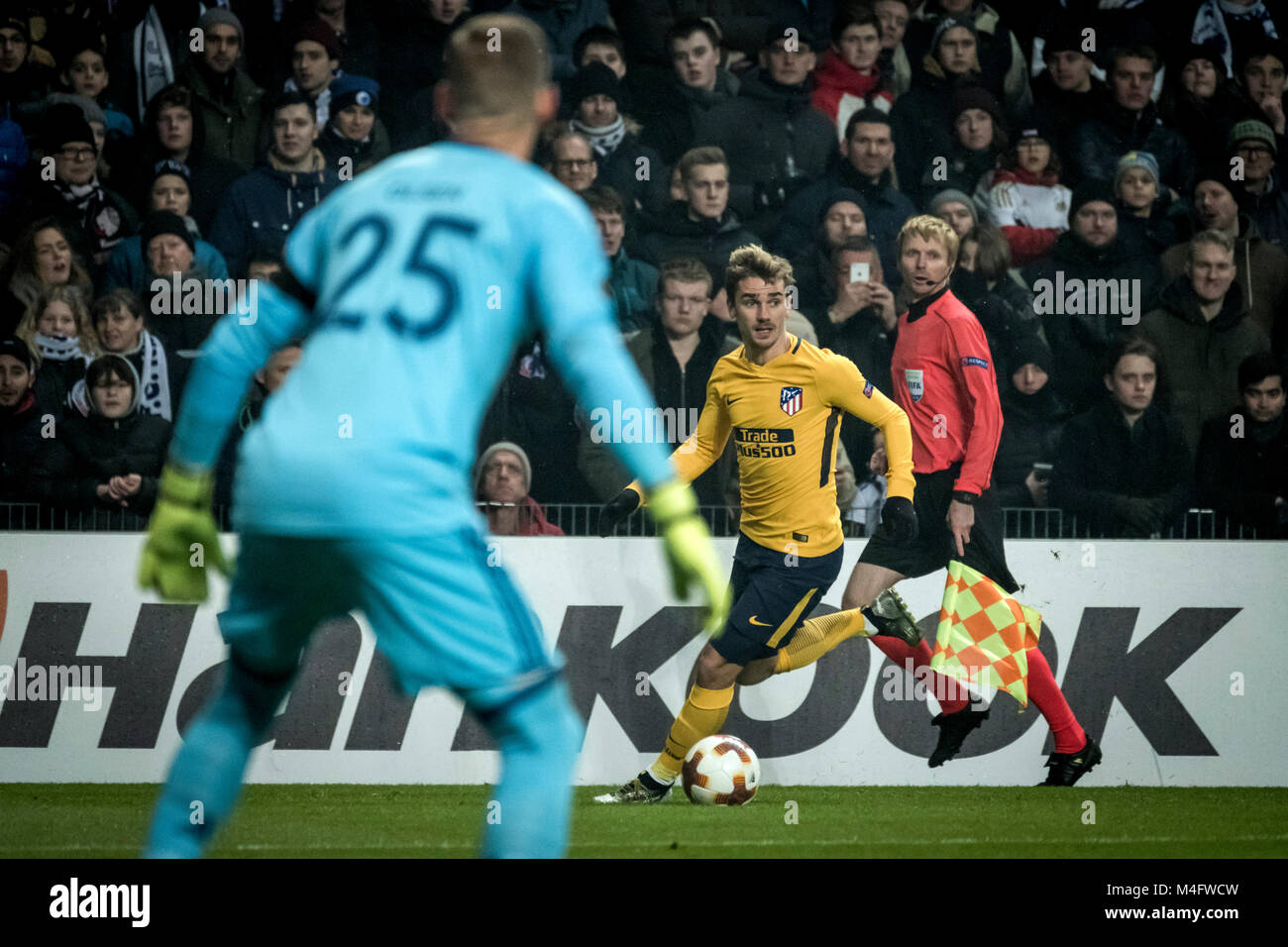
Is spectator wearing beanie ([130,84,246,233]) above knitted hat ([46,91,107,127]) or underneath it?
underneath

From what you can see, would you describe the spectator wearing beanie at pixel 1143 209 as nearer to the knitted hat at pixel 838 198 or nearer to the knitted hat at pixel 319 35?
the knitted hat at pixel 838 198

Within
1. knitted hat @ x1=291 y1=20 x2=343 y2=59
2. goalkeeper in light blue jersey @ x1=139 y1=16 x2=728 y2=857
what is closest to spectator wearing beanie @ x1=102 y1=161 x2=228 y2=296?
knitted hat @ x1=291 y1=20 x2=343 y2=59

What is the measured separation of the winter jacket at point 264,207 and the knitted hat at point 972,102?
12.6ft

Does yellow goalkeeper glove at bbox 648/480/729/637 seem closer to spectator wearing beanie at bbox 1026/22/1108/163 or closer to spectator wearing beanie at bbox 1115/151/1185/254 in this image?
spectator wearing beanie at bbox 1115/151/1185/254

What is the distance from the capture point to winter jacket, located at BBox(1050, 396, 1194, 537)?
8727 millimetres

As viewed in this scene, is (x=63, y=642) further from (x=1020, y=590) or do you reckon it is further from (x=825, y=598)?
(x=1020, y=590)

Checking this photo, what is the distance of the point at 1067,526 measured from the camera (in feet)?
28.6

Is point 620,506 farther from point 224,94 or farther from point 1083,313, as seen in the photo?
point 224,94

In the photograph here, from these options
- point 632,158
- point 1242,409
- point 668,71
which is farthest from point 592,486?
point 1242,409

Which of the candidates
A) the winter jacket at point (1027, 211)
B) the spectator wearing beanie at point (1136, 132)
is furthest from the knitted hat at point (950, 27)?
the winter jacket at point (1027, 211)

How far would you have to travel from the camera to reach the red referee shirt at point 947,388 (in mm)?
8141

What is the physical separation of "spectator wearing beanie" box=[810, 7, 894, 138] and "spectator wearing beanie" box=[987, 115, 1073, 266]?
898mm

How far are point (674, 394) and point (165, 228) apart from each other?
3.02 m

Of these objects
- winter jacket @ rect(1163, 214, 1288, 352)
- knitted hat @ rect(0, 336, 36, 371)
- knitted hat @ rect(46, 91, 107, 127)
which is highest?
knitted hat @ rect(46, 91, 107, 127)
